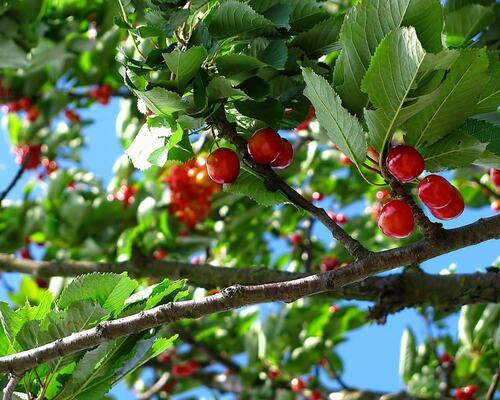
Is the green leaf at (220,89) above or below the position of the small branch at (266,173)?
above

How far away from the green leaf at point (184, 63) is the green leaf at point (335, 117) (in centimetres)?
25

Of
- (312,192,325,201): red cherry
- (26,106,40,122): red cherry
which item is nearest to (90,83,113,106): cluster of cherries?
(26,106,40,122): red cherry

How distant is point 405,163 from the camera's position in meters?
1.60

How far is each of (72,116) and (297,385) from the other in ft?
7.98

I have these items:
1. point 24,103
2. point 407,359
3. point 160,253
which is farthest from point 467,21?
point 24,103

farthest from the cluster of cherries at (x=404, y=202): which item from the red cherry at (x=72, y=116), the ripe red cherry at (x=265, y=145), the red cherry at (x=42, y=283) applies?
the red cherry at (x=72, y=116)

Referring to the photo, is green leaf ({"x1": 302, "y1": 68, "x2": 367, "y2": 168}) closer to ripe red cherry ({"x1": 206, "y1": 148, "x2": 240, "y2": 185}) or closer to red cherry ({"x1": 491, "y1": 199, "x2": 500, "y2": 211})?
ripe red cherry ({"x1": 206, "y1": 148, "x2": 240, "y2": 185})

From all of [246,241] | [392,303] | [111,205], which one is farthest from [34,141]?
[392,303]

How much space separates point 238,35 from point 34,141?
12.7 ft

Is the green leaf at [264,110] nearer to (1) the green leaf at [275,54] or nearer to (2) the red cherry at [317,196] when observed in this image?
(1) the green leaf at [275,54]

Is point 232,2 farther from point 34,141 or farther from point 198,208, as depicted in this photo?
point 34,141

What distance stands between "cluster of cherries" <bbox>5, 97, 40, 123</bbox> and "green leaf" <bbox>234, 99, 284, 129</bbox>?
→ 11.0 ft

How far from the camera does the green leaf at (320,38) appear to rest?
1.94 meters

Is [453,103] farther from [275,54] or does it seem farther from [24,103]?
[24,103]
